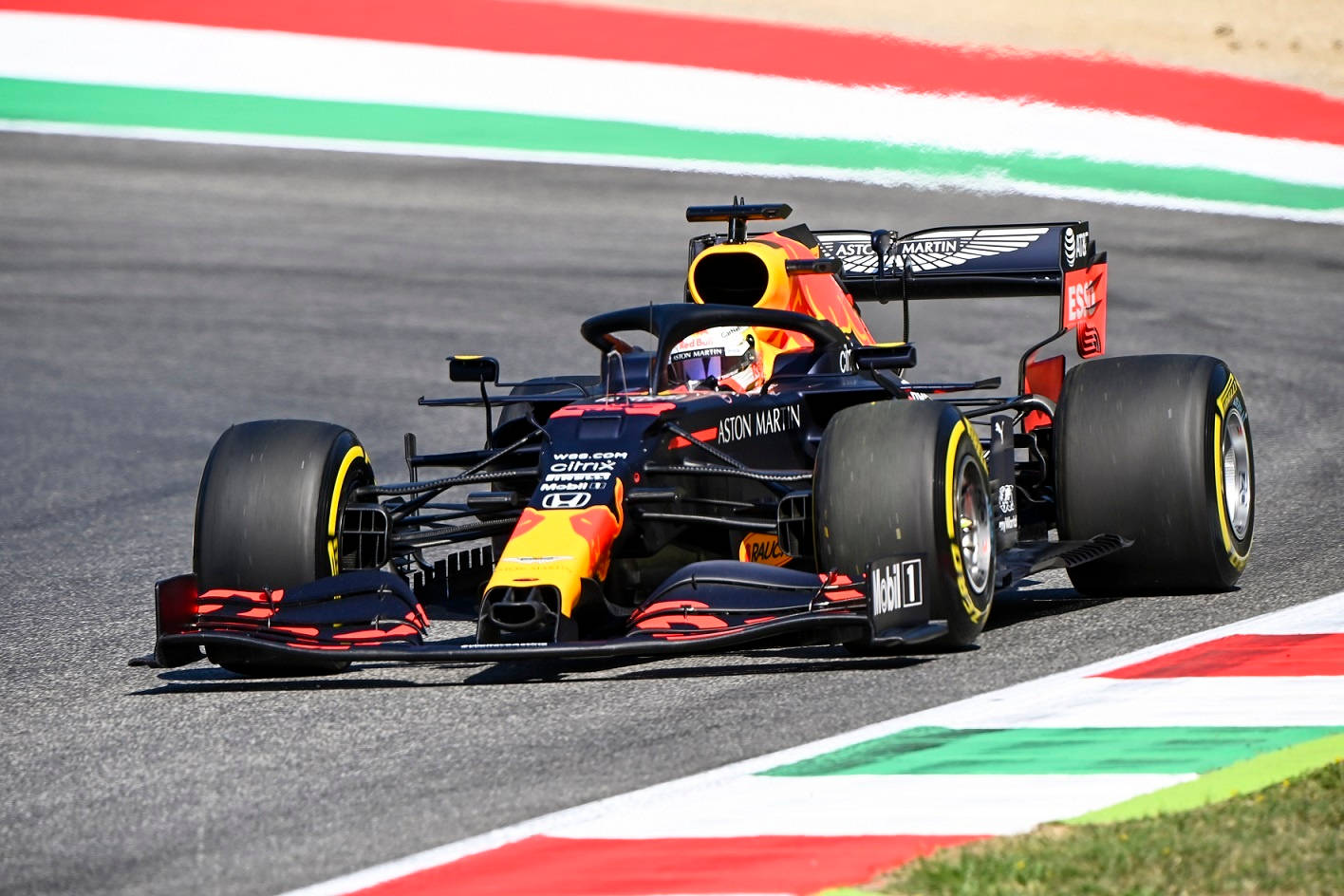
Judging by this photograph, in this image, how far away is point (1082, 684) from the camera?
6688mm

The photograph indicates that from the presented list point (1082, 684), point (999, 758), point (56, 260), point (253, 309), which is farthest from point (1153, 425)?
point (56, 260)

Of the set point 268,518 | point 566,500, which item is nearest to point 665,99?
point 268,518

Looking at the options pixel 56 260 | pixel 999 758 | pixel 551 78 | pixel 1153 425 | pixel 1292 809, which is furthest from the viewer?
pixel 551 78

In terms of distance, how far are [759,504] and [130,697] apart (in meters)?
2.40

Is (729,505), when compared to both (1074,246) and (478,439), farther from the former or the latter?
(478,439)

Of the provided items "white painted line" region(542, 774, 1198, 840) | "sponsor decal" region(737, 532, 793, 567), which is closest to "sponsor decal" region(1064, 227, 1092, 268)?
"sponsor decal" region(737, 532, 793, 567)

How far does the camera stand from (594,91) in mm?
25750

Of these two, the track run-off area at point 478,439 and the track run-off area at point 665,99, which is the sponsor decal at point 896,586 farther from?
the track run-off area at point 665,99

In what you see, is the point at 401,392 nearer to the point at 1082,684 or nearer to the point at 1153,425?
the point at 1153,425

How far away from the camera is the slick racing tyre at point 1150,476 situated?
27.9 feet

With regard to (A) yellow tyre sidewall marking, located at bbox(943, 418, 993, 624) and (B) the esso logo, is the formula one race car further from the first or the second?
(B) the esso logo

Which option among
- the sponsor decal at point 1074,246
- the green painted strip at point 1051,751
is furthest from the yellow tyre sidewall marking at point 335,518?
the sponsor decal at point 1074,246

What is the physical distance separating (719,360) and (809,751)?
3.33 metres

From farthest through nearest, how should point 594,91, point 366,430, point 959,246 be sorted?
point 594,91
point 366,430
point 959,246
